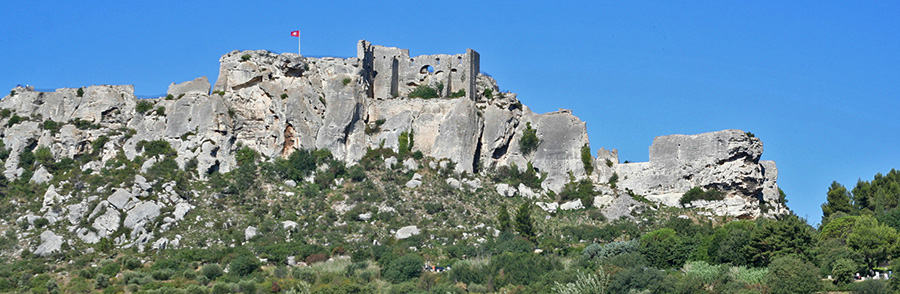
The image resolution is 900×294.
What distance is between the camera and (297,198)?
246 feet

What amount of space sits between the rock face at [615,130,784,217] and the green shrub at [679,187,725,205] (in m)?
0.30

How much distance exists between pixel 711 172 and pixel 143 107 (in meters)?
32.6

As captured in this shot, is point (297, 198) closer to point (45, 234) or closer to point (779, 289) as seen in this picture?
point (45, 234)

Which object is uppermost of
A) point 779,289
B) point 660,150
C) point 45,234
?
point 660,150

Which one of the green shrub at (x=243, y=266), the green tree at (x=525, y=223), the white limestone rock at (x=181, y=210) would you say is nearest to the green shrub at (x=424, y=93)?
the green tree at (x=525, y=223)

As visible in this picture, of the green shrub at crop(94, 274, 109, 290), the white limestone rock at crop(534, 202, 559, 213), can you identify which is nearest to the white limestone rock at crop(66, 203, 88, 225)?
the green shrub at crop(94, 274, 109, 290)

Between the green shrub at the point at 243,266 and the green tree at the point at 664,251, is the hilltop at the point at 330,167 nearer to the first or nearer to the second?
the green shrub at the point at 243,266

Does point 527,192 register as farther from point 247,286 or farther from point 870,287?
point 870,287

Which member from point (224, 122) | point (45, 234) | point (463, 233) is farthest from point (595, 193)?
point (45, 234)

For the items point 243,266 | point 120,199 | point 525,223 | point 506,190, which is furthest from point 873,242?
point 120,199

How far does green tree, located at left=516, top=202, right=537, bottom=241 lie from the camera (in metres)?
72.6

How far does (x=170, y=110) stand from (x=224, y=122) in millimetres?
3530

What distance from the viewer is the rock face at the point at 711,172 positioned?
77250 millimetres

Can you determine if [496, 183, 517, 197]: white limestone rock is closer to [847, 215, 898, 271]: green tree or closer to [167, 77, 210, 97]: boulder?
[167, 77, 210, 97]: boulder
